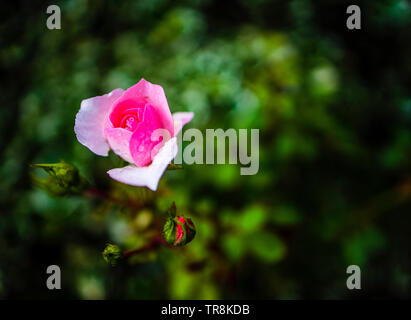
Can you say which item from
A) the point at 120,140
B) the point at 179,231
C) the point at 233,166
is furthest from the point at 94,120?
the point at 233,166

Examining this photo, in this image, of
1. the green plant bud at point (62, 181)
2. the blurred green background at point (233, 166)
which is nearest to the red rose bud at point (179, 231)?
the green plant bud at point (62, 181)

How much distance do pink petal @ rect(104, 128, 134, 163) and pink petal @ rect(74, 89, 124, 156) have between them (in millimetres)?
37

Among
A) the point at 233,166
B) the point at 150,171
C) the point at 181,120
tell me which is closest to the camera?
the point at 150,171

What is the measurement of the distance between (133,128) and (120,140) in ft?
0.10

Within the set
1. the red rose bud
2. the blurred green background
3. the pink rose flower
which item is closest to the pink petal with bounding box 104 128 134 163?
the pink rose flower

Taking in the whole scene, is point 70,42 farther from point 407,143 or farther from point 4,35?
point 407,143

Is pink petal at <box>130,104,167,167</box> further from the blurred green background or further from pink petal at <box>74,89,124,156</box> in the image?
the blurred green background

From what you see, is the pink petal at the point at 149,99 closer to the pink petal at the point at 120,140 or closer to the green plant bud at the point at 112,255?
the pink petal at the point at 120,140

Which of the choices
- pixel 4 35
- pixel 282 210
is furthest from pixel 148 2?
pixel 282 210

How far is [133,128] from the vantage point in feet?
1.87

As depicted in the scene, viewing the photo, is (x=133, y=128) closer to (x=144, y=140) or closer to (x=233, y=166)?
(x=144, y=140)

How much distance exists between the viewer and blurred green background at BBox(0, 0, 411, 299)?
4.15ft

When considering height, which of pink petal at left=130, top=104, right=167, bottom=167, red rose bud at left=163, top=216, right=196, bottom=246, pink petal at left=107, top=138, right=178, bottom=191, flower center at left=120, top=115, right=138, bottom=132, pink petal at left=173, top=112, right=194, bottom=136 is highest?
pink petal at left=173, top=112, right=194, bottom=136

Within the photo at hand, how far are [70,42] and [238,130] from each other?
0.97 metres
